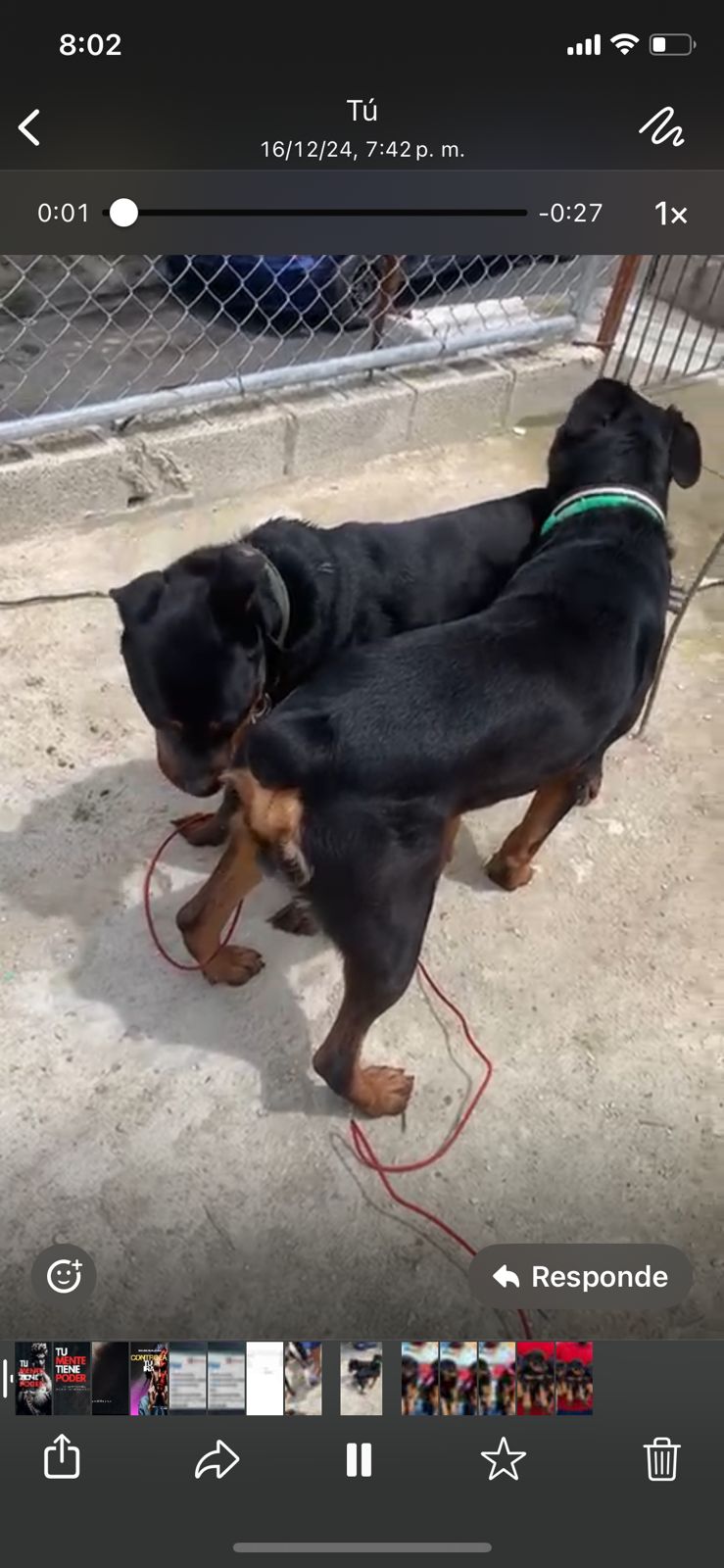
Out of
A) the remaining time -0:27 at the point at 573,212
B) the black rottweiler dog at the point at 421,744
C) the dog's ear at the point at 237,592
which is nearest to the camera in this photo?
the remaining time -0:27 at the point at 573,212

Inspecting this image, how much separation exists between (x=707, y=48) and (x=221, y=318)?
302cm

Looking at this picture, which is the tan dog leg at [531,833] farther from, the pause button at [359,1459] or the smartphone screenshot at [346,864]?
the pause button at [359,1459]

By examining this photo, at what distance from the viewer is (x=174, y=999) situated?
7.35ft

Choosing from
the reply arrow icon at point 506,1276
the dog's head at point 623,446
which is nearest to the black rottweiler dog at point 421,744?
the dog's head at point 623,446

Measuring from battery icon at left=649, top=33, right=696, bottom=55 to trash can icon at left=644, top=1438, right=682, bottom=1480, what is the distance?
5.22 ft

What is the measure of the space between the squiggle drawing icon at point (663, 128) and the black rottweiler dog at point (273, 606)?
98 centimetres

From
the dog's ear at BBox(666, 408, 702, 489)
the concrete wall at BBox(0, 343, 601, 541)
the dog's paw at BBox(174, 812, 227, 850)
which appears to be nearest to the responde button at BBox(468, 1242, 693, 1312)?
the dog's paw at BBox(174, 812, 227, 850)

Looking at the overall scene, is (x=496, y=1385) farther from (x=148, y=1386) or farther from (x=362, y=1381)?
(x=148, y=1386)

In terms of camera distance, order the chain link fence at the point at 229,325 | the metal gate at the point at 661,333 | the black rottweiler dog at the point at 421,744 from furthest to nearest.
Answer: the metal gate at the point at 661,333
the chain link fence at the point at 229,325
the black rottweiler dog at the point at 421,744

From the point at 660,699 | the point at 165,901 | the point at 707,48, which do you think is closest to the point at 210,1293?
the point at 165,901

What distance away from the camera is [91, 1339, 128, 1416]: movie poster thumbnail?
1.26 m

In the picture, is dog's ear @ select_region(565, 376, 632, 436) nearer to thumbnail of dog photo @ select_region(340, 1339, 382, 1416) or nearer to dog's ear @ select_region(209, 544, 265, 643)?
dog's ear @ select_region(209, 544, 265, 643)

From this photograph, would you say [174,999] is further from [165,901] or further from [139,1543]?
[139,1543]

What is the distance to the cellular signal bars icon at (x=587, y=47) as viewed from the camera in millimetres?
1215
